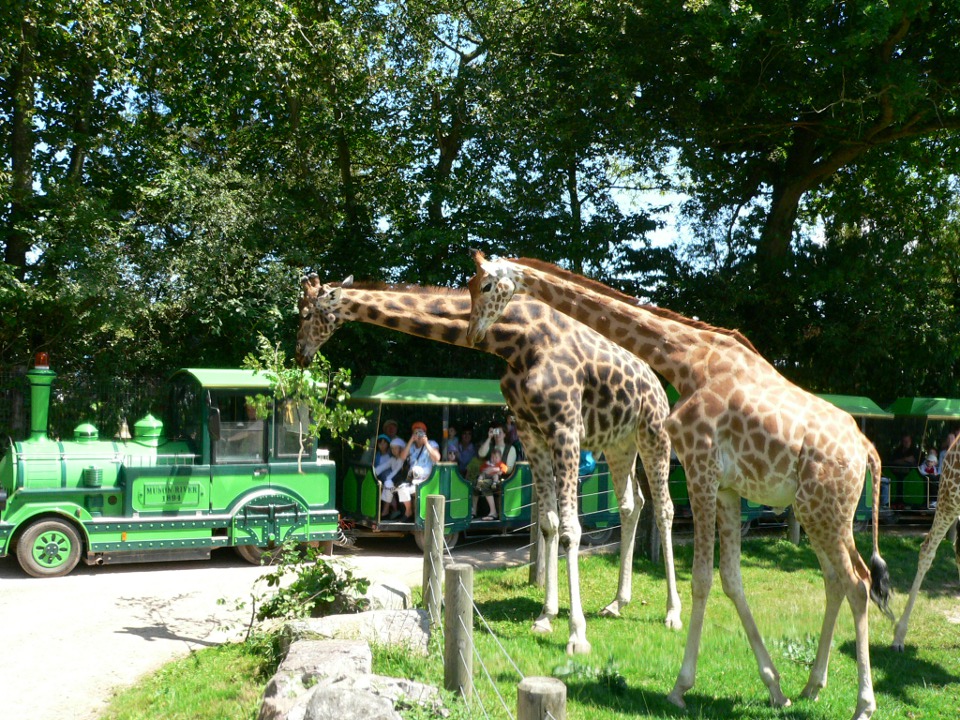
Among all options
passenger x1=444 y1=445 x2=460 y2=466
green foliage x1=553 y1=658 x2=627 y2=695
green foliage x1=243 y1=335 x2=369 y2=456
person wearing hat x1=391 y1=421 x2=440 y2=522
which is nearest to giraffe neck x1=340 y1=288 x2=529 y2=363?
green foliage x1=243 y1=335 x2=369 y2=456

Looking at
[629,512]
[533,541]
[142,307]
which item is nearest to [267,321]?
[142,307]

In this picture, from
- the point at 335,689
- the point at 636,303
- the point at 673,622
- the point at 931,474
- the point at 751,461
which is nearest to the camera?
the point at 335,689

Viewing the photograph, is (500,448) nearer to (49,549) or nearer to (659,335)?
(49,549)

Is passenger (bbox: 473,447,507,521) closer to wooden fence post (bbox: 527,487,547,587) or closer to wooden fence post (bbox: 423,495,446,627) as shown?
wooden fence post (bbox: 527,487,547,587)

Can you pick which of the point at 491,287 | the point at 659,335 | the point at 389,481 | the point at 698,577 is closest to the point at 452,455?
the point at 389,481

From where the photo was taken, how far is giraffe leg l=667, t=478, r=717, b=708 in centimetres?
601

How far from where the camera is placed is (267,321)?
561 inches

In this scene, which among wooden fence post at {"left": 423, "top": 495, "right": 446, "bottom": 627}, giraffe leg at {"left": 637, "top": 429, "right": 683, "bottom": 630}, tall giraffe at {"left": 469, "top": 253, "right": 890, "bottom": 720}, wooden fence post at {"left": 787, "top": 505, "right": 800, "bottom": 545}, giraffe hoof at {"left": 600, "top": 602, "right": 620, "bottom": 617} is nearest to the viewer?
tall giraffe at {"left": 469, "top": 253, "right": 890, "bottom": 720}

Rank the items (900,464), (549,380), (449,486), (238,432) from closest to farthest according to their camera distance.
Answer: (549,380), (238,432), (449,486), (900,464)

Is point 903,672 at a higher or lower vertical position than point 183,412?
lower

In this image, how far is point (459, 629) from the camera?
5.06 meters

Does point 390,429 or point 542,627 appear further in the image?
point 390,429

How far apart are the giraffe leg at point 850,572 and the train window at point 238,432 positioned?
713 centimetres

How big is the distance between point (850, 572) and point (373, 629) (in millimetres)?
3371
